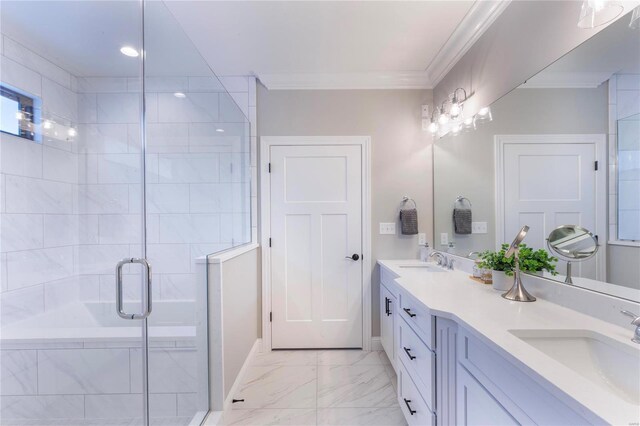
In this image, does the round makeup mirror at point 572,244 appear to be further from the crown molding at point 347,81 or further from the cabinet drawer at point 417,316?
the crown molding at point 347,81

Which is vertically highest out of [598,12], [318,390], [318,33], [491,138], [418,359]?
[318,33]

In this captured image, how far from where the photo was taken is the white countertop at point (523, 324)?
1.78 ft

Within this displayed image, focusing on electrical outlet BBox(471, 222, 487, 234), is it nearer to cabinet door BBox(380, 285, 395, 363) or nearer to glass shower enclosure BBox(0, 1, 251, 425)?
cabinet door BBox(380, 285, 395, 363)

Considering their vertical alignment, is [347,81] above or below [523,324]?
above

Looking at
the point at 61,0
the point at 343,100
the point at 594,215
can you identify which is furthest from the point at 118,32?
the point at 594,215

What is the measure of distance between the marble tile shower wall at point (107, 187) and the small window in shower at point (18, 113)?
0.05 metres

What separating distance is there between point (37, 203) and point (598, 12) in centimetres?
278

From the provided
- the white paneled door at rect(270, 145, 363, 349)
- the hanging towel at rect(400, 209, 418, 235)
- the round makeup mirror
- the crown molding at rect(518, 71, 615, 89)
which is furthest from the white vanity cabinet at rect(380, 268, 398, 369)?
the crown molding at rect(518, 71, 615, 89)

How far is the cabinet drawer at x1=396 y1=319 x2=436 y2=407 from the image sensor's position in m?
1.15

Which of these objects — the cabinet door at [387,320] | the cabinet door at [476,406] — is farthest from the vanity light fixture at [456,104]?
the cabinet door at [476,406]

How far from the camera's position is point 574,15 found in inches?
43.2

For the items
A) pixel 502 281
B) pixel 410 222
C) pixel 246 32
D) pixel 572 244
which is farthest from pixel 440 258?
pixel 246 32

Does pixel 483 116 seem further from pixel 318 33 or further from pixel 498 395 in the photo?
pixel 498 395

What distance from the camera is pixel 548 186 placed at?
122 centimetres
